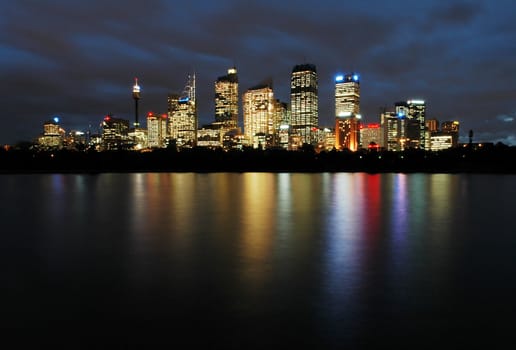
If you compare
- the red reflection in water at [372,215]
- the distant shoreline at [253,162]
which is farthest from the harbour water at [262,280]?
the distant shoreline at [253,162]

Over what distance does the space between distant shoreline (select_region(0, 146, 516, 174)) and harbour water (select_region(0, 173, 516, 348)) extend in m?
87.9

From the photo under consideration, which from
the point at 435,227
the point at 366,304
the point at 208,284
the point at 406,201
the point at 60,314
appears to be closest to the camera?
the point at 60,314

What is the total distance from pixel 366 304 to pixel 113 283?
6.01 meters

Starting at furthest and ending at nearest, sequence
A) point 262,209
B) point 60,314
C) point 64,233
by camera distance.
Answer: point 262,209, point 64,233, point 60,314

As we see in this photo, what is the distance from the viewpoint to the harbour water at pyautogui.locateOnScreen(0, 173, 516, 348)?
25.4ft

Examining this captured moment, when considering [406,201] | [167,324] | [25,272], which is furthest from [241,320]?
[406,201]

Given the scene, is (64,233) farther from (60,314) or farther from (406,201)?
(406,201)

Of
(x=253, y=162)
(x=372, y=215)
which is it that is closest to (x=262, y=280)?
(x=372, y=215)

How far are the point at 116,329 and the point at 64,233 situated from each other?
12.1 m

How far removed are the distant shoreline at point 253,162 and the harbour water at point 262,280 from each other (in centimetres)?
8795

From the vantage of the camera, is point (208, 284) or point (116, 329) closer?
point (116, 329)

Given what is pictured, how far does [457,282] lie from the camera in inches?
425

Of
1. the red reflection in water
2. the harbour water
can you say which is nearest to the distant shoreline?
the red reflection in water

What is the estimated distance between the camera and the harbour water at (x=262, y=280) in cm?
773
